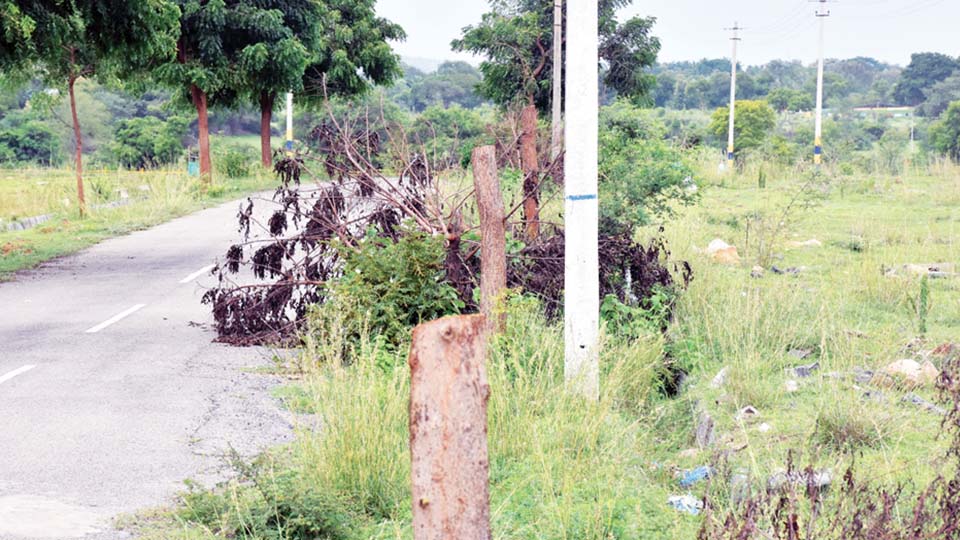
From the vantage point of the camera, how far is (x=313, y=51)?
122 ft

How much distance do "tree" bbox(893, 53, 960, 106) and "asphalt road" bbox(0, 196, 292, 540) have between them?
355 feet

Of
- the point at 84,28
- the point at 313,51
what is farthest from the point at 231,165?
the point at 84,28

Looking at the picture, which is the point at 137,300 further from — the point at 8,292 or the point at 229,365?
the point at 229,365

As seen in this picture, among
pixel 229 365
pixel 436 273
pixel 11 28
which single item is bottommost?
pixel 229 365

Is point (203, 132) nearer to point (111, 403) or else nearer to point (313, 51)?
point (313, 51)

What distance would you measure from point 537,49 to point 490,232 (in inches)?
1052

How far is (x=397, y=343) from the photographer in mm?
10008

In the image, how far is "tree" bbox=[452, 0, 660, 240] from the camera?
109 ft

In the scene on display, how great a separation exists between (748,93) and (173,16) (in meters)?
105

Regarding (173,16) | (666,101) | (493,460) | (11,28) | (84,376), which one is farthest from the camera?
(666,101)

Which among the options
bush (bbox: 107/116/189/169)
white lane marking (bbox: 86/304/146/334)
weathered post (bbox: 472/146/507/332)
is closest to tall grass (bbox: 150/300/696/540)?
weathered post (bbox: 472/146/507/332)

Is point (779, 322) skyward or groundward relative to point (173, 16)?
groundward

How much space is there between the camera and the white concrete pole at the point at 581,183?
8133 millimetres

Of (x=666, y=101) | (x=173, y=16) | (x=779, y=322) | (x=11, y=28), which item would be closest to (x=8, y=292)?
(x=11, y=28)
